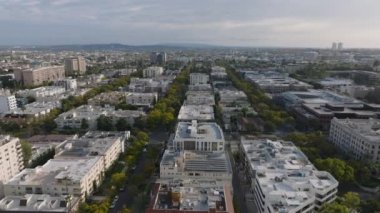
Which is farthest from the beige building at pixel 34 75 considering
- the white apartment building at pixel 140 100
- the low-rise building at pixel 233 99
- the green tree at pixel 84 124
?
the low-rise building at pixel 233 99

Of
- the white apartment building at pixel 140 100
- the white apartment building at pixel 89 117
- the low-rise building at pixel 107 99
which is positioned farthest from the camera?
the white apartment building at pixel 140 100

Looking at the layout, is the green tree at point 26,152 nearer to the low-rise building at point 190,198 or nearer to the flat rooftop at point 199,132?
the flat rooftop at point 199,132

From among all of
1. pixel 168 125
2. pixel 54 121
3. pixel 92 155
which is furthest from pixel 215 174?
pixel 54 121

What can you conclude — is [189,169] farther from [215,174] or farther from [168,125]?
[168,125]

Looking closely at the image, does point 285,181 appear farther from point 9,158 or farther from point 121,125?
point 121,125

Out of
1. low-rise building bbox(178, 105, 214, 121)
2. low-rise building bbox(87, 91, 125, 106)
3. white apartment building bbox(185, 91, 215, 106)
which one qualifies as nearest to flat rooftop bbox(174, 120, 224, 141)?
low-rise building bbox(178, 105, 214, 121)

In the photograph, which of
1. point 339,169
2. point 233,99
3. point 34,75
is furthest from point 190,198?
point 34,75
